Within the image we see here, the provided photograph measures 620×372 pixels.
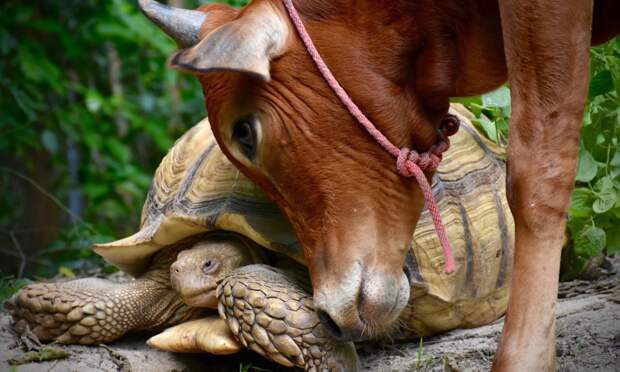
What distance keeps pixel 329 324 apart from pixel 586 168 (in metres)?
1.53

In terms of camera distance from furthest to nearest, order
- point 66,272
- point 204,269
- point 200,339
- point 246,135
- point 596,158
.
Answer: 1. point 66,272
2. point 596,158
3. point 204,269
4. point 200,339
5. point 246,135

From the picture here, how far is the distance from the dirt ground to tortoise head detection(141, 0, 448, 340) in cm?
43

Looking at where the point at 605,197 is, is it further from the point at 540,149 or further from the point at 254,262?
the point at 254,262

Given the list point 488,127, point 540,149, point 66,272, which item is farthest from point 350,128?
point 66,272

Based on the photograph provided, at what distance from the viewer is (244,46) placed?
9.16 feet

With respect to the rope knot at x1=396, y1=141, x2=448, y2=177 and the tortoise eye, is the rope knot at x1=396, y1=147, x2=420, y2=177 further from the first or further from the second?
the tortoise eye

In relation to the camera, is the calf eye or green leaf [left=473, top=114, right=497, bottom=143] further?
green leaf [left=473, top=114, right=497, bottom=143]

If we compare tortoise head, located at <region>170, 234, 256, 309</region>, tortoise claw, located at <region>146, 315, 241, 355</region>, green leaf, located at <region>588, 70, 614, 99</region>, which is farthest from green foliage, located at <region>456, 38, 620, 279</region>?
tortoise claw, located at <region>146, 315, 241, 355</region>

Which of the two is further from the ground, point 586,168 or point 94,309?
point 586,168

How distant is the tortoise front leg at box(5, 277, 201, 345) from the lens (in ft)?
12.2

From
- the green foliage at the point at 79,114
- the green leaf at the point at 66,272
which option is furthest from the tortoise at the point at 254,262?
the green foliage at the point at 79,114

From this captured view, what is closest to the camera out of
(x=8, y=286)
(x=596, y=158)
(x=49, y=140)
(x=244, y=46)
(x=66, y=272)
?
(x=244, y=46)

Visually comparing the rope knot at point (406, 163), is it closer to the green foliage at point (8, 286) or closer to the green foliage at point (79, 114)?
the green foliage at point (8, 286)

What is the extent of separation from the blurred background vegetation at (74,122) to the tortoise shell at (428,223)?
786mm
